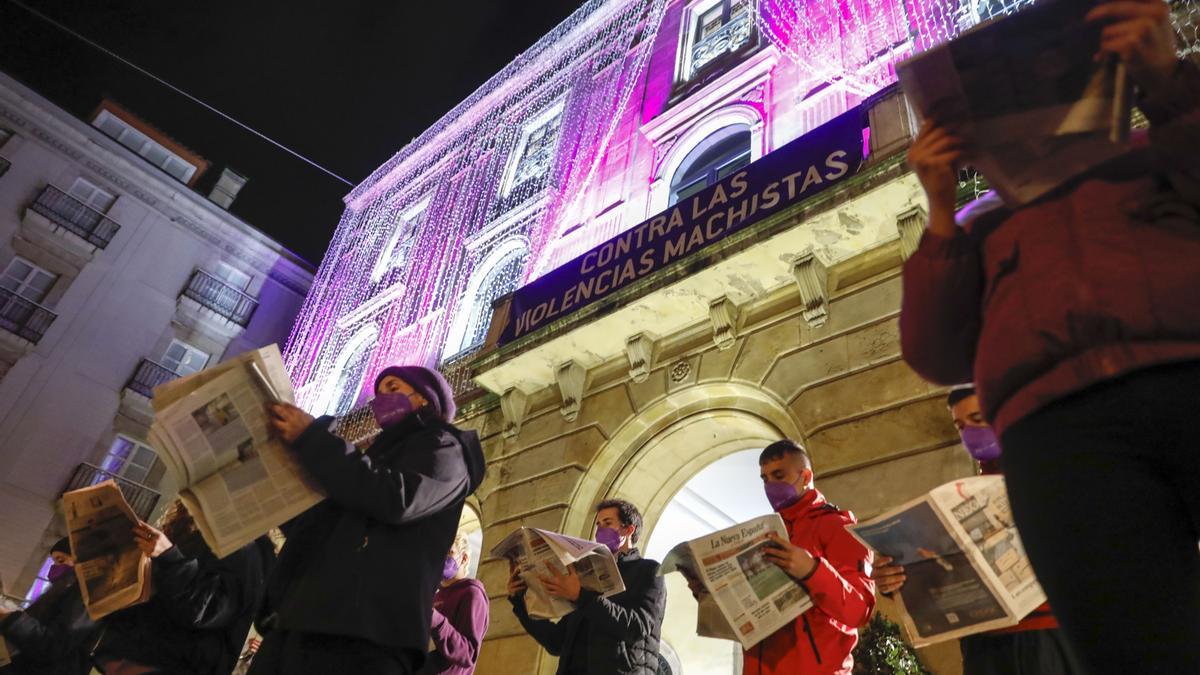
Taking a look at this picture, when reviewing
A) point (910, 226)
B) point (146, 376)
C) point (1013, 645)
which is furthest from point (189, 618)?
point (146, 376)

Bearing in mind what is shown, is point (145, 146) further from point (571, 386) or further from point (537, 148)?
point (571, 386)

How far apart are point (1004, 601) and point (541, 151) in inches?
573

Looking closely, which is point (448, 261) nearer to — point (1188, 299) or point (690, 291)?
point (690, 291)

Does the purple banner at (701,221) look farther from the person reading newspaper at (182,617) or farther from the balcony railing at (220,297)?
the balcony railing at (220,297)

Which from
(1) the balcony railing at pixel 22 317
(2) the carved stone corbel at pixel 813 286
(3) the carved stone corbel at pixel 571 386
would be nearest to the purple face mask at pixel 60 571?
(3) the carved stone corbel at pixel 571 386

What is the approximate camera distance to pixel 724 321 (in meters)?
7.70

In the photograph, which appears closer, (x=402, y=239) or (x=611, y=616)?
(x=611, y=616)

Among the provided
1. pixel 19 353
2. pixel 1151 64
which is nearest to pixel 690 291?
pixel 1151 64

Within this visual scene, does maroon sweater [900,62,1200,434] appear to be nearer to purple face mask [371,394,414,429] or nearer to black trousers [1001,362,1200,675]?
black trousers [1001,362,1200,675]

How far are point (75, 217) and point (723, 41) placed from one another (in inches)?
790

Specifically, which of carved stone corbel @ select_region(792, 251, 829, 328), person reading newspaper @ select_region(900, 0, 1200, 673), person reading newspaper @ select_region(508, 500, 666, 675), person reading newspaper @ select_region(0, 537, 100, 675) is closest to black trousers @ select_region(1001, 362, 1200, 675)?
person reading newspaper @ select_region(900, 0, 1200, 673)

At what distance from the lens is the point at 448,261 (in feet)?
52.0

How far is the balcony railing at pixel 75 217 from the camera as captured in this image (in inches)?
832

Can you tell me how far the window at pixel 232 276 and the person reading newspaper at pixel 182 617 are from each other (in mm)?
23193
